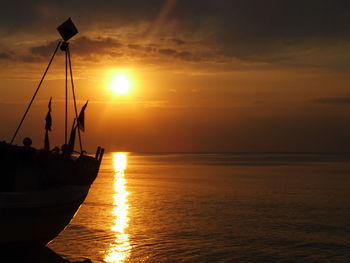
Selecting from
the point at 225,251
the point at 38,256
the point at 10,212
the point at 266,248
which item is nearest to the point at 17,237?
the point at 10,212

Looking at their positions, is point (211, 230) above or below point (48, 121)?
below

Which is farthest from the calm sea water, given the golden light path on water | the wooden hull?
the wooden hull

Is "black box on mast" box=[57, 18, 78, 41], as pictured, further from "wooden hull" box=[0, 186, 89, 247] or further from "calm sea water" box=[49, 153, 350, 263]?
"calm sea water" box=[49, 153, 350, 263]

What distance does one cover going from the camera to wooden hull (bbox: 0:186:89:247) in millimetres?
12859

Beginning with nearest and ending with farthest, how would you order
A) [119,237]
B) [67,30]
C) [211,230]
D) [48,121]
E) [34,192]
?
[34,192] < [67,30] < [48,121] < [119,237] < [211,230]

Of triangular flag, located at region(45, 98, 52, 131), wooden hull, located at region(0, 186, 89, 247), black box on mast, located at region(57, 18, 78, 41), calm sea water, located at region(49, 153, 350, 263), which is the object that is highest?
black box on mast, located at region(57, 18, 78, 41)

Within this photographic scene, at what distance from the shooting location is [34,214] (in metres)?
13.5

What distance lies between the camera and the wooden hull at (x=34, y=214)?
12.9 m

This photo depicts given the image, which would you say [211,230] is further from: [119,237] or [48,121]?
[48,121]

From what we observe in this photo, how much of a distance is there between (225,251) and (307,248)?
11.8ft

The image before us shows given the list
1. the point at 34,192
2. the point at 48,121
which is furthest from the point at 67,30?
the point at 34,192

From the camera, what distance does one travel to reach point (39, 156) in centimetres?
1380

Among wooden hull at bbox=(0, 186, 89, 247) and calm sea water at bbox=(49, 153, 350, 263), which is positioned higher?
wooden hull at bbox=(0, 186, 89, 247)

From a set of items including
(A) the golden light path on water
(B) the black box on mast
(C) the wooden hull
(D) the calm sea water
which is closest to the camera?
(C) the wooden hull
